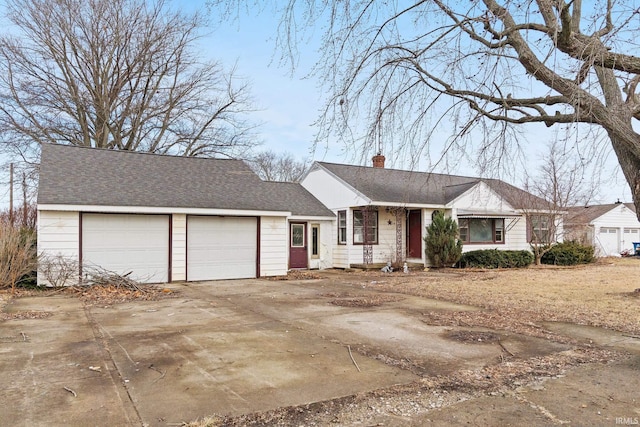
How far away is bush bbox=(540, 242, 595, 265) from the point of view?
19516 mm

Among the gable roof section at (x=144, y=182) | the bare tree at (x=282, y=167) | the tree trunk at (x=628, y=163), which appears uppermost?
the bare tree at (x=282, y=167)

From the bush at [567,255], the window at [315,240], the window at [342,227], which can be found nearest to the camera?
the window at [342,227]

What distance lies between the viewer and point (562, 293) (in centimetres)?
1029

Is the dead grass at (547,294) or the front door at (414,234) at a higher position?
the front door at (414,234)

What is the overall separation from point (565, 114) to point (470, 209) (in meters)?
13.3

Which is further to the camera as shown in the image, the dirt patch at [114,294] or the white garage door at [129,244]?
the white garage door at [129,244]

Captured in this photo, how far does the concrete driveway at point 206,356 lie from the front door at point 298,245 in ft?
28.1

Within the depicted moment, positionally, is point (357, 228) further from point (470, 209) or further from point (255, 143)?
point (255, 143)

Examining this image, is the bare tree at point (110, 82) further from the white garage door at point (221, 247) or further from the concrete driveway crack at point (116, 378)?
the concrete driveway crack at point (116, 378)

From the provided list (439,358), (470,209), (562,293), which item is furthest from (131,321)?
(470,209)

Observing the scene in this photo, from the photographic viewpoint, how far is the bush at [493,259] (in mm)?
17781

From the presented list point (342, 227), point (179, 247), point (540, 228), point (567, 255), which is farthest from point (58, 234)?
point (567, 255)

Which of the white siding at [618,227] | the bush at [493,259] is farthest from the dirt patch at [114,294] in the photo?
the white siding at [618,227]

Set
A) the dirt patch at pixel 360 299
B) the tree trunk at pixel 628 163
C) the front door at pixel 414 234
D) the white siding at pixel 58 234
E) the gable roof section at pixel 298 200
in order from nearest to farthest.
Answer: the tree trunk at pixel 628 163, the dirt patch at pixel 360 299, the white siding at pixel 58 234, the gable roof section at pixel 298 200, the front door at pixel 414 234
